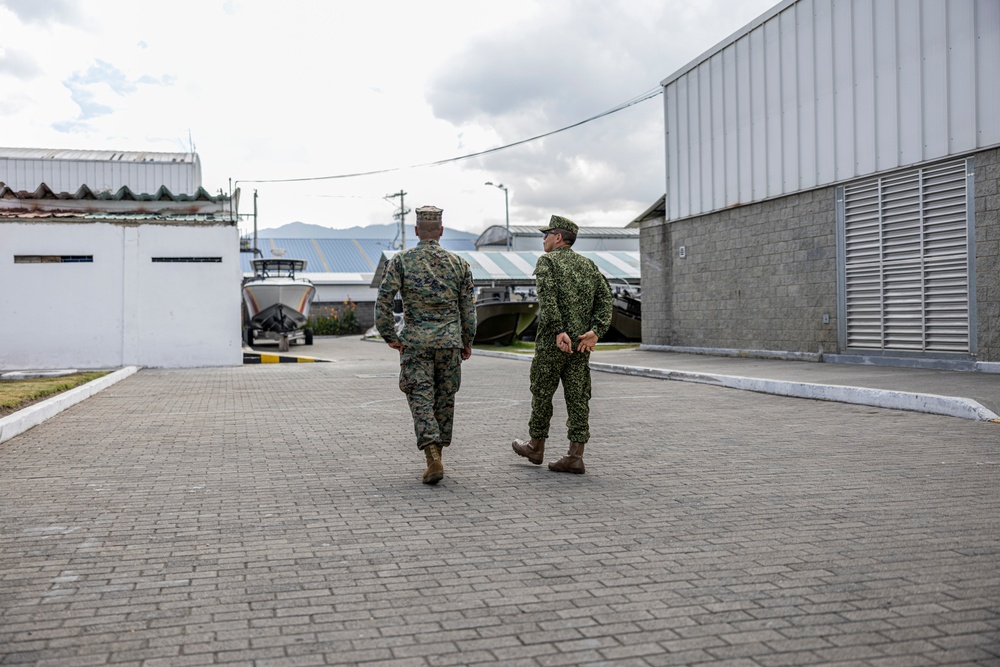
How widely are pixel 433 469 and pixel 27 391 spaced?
872 cm

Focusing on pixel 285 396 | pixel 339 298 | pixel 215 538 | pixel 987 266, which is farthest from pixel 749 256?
pixel 339 298

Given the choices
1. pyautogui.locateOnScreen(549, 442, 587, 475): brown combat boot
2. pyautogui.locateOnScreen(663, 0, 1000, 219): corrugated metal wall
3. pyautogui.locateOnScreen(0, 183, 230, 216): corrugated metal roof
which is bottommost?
pyautogui.locateOnScreen(549, 442, 587, 475): brown combat boot

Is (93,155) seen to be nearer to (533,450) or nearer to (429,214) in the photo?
(429,214)

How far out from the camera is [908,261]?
14820mm

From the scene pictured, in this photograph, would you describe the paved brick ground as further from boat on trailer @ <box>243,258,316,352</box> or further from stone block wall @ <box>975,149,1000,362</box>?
boat on trailer @ <box>243,258,316,352</box>

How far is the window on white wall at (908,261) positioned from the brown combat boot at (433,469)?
10314 millimetres

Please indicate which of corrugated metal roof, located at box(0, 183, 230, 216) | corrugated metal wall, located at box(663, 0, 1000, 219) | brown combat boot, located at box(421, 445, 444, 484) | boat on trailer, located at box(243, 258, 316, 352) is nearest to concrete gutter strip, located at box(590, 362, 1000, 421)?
corrugated metal wall, located at box(663, 0, 1000, 219)

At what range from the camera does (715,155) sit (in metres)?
20.1

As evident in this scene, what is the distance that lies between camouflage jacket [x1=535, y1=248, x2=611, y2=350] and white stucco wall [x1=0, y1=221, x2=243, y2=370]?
14690 mm

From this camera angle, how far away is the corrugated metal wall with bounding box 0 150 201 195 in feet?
121

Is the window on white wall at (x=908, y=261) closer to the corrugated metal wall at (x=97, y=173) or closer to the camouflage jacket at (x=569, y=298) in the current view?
the camouflage jacket at (x=569, y=298)

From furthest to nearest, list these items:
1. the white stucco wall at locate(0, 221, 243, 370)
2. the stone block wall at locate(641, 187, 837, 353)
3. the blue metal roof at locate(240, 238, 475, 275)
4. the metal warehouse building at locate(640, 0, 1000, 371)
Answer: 1. the blue metal roof at locate(240, 238, 475, 275)
2. the white stucco wall at locate(0, 221, 243, 370)
3. the stone block wall at locate(641, 187, 837, 353)
4. the metal warehouse building at locate(640, 0, 1000, 371)

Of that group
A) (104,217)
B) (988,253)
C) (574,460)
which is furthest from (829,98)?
(104,217)

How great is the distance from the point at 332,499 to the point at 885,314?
479 inches
